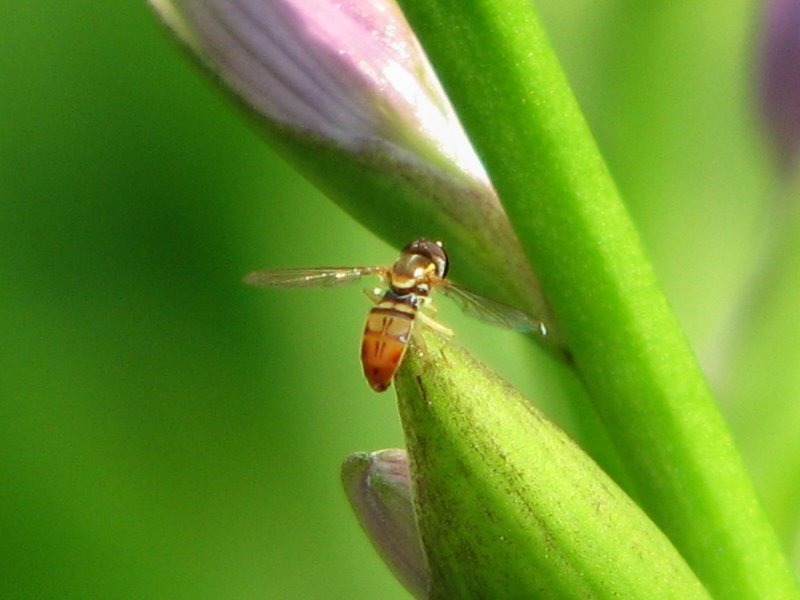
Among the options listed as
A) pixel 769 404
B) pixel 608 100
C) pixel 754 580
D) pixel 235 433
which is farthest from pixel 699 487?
pixel 235 433

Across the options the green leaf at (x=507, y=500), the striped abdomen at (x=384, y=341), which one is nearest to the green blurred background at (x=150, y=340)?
the striped abdomen at (x=384, y=341)

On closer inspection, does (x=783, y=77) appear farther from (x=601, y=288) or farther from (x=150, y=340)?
(x=150, y=340)

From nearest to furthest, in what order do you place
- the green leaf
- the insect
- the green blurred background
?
the green leaf → the insect → the green blurred background

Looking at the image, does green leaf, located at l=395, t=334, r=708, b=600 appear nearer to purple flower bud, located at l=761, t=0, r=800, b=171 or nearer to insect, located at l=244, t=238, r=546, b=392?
insect, located at l=244, t=238, r=546, b=392

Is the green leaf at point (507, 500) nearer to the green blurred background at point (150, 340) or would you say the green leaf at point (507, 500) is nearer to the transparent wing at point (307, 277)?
the transparent wing at point (307, 277)

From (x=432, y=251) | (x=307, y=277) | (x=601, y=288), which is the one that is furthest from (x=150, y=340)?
(x=601, y=288)

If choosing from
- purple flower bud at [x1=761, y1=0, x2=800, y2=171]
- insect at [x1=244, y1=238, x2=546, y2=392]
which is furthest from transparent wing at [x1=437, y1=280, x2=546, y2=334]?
purple flower bud at [x1=761, y1=0, x2=800, y2=171]
